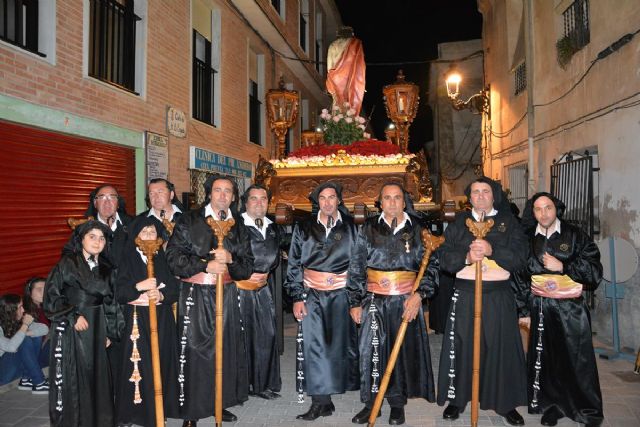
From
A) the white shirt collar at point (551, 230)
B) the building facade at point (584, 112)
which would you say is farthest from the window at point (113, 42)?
the building facade at point (584, 112)

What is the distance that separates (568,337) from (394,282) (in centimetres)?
154

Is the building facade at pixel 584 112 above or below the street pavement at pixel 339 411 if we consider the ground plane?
above

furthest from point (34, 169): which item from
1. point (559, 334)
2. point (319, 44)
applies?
point (319, 44)

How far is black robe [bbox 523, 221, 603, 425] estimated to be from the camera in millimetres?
4074

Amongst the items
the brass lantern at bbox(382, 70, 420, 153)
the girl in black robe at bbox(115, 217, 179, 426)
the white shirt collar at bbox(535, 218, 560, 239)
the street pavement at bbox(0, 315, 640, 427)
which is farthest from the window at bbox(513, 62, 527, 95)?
the girl in black robe at bbox(115, 217, 179, 426)

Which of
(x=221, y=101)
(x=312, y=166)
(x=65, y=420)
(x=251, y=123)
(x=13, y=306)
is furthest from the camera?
(x=251, y=123)

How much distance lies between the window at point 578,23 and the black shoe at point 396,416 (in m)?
6.89

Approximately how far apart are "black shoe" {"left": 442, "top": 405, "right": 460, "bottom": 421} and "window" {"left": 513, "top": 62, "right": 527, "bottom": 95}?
9.25 metres

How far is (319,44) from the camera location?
20828 mm

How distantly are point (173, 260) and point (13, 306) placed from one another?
7.83ft

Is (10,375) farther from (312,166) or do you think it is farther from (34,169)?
(312,166)

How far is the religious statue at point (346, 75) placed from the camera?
873cm

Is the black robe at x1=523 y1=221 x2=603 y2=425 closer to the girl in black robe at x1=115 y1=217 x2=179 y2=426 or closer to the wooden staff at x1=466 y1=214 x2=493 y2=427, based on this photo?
the wooden staff at x1=466 y1=214 x2=493 y2=427

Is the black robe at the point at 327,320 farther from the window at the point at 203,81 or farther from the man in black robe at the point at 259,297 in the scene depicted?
A: the window at the point at 203,81
